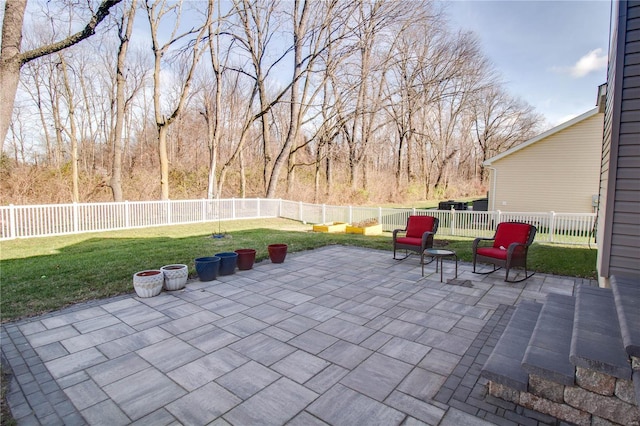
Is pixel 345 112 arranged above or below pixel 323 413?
above

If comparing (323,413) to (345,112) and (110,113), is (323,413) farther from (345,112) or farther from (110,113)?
(110,113)

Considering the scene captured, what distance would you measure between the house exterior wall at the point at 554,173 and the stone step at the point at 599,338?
32.9ft

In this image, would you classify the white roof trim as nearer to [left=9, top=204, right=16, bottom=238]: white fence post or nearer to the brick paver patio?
the brick paver patio

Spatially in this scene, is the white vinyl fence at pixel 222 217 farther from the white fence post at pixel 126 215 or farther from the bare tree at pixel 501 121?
the bare tree at pixel 501 121

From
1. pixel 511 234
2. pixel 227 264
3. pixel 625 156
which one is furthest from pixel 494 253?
pixel 227 264

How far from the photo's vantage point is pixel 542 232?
9273 mm

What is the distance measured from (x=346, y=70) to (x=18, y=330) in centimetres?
1483

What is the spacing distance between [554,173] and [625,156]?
958 cm

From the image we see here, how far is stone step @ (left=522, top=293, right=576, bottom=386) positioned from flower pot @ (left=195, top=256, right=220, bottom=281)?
3953 mm

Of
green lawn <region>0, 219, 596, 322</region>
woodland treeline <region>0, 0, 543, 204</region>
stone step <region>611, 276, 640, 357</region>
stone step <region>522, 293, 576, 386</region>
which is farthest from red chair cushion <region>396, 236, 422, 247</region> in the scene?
woodland treeline <region>0, 0, 543, 204</region>

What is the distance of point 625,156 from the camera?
3172 millimetres

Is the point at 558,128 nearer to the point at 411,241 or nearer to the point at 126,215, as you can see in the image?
the point at 411,241

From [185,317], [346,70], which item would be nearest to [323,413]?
[185,317]

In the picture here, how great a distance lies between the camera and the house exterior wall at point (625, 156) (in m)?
3.12
